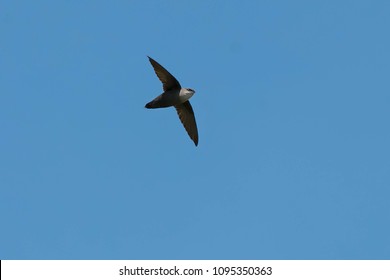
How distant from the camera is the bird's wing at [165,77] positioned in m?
26.7

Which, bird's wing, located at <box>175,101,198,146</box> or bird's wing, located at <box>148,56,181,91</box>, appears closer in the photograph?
bird's wing, located at <box>148,56,181,91</box>

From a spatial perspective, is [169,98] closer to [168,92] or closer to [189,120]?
A: [168,92]

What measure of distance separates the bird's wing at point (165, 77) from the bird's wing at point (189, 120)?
58.7 inches

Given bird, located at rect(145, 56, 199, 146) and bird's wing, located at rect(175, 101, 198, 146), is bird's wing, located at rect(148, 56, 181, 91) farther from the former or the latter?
bird's wing, located at rect(175, 101, 198, 146)

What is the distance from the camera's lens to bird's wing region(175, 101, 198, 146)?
1117 inches

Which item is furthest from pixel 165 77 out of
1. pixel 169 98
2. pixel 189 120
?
pixel 189 120

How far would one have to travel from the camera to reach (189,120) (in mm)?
28469

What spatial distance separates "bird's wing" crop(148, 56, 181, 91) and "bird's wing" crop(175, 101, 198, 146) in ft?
4.89

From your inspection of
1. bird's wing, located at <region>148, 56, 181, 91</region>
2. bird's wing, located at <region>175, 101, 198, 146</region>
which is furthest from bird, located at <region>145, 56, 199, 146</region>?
bird's wing, located at <region>175, 101, 198, 146</region>
